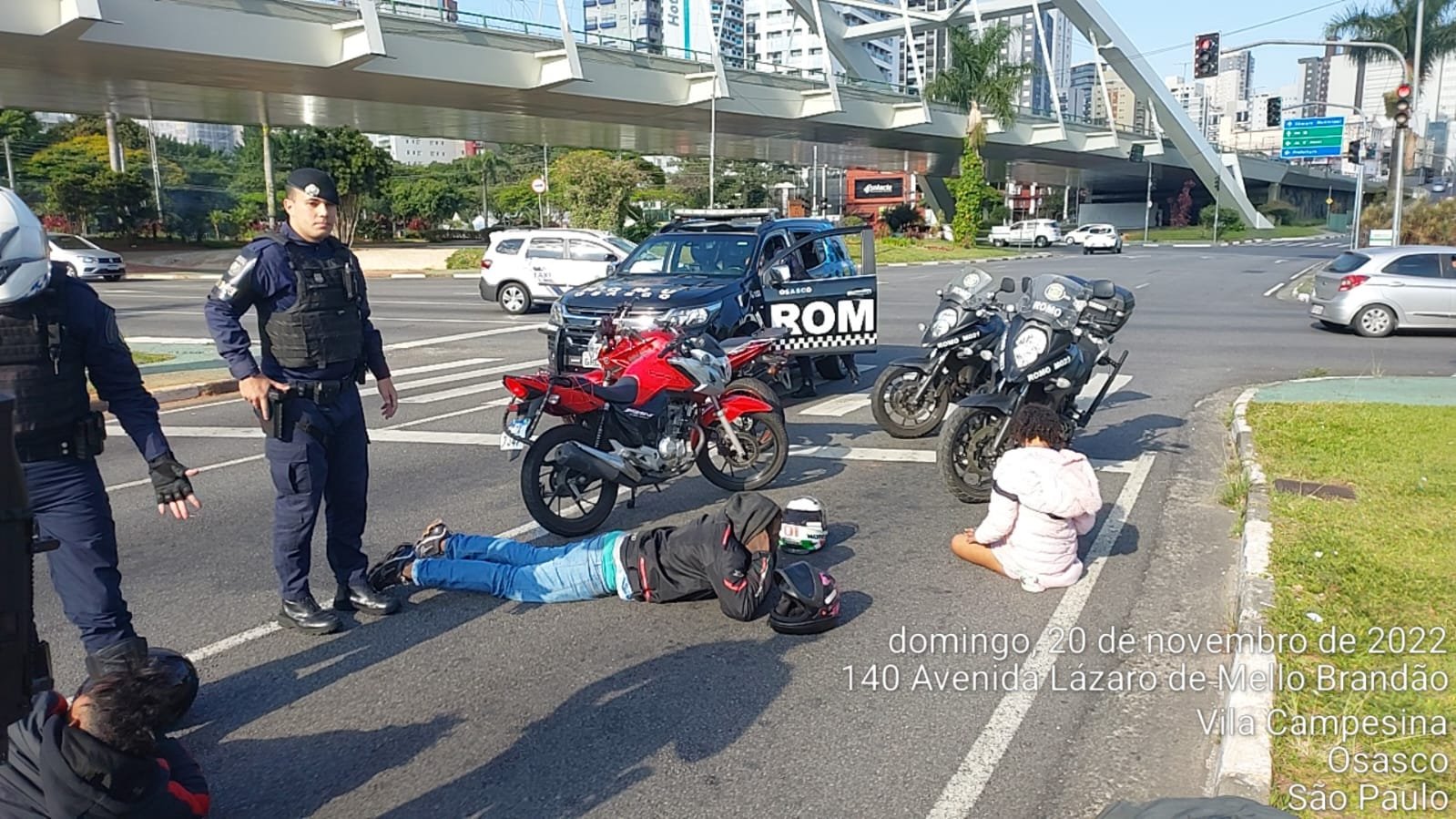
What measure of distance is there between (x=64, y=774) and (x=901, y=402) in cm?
714

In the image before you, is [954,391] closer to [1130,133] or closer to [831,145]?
[831,145]

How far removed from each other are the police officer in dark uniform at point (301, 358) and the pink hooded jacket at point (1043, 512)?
3.21 metres

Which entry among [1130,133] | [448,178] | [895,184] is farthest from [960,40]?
[448,178]

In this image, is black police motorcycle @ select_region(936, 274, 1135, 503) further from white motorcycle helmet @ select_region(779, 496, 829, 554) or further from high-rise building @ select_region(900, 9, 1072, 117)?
high-rise building @ select_region(900, 9, 1072, 117)

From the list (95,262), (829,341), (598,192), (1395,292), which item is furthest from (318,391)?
(598,192)

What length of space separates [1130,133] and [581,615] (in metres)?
72.7

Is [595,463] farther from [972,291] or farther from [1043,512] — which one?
[972,291]

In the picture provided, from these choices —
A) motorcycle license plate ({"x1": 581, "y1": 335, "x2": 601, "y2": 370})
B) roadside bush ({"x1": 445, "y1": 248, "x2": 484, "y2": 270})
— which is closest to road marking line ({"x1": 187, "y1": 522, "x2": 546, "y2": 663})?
motorcycle license plate ({"x1": 581, "y1": 335, "x2": 601, "y2": 370})

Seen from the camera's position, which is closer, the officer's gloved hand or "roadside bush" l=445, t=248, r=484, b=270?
the officer's gloved hand

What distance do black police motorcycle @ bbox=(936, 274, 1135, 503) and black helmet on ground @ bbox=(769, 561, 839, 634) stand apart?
92.0 inches

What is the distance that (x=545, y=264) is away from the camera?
2138 centimetres

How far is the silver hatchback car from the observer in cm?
1672

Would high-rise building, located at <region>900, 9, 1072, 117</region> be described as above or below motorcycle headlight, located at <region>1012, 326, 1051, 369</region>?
above

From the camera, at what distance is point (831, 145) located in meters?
58.2
